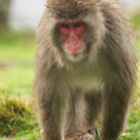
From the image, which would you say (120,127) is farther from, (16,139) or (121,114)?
(16,139)

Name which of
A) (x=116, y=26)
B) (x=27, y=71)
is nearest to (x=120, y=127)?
(x=116, y=26)

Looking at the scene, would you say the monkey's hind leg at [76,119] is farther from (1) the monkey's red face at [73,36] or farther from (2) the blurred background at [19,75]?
(1) the monkey's red face at [73,36]

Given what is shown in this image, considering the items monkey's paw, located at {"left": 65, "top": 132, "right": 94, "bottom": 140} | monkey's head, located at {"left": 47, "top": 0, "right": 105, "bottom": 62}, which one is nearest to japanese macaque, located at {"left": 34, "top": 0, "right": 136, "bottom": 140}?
monkey's head, located at {"left": 47, "top": 0, "right": 105, "bottom": 62}

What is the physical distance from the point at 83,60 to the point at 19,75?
19.5 feet

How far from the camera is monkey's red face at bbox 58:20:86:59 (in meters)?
4.82

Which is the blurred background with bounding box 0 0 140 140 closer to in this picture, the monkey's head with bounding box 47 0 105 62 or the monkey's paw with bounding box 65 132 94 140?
the monkey's paw with bounding box 65 132 94 140

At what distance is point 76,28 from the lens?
4.85 metres

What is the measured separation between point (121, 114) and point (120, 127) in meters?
0.14

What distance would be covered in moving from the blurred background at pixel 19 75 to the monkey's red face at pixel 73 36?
0.55m

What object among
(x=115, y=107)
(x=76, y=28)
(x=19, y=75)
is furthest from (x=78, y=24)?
(x=19, y=75)

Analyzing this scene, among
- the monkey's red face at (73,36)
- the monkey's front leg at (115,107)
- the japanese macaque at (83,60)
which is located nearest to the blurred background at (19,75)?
the monkey's front leg at (115,107)

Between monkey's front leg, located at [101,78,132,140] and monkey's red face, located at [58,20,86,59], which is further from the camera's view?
monkey's front leg, located at [101,78,132,140]

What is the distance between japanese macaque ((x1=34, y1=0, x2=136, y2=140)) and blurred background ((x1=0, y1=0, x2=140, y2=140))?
1.46 ft

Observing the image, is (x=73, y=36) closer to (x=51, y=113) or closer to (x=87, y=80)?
(x=87, y=80)
